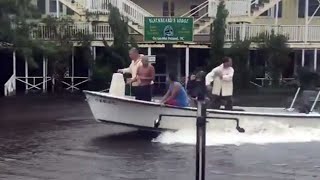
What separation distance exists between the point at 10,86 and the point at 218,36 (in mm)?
9820

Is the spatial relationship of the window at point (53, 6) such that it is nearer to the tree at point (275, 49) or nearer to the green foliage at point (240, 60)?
the green foliage at point (240, 60)

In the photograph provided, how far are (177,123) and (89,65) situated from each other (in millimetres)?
17365

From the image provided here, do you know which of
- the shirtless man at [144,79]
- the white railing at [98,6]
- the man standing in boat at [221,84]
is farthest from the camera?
the white railing at [98,6]

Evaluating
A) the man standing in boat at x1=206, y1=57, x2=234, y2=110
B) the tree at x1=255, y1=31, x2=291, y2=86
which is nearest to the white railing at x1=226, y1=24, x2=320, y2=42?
the tree at x1=255, y1=31, x2=291, y2=86

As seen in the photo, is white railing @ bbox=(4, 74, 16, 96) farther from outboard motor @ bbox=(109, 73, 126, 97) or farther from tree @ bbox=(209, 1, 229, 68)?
outboard motor @ bbox=(109, 73, 126, 97)

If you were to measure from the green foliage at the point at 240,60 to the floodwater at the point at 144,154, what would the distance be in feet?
45.0

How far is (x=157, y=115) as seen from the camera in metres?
15.1

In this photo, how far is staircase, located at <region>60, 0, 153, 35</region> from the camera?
106 ft

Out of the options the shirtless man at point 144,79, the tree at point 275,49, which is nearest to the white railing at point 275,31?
the tree at point 275,49

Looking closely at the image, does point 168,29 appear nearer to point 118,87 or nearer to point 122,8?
point 122,8

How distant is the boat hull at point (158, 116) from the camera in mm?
14922

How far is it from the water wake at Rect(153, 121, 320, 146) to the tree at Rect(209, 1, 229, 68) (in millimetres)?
16044

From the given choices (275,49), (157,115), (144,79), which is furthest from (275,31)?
(157,115)

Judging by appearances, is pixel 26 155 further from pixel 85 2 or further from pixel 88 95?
pixel 85 2
